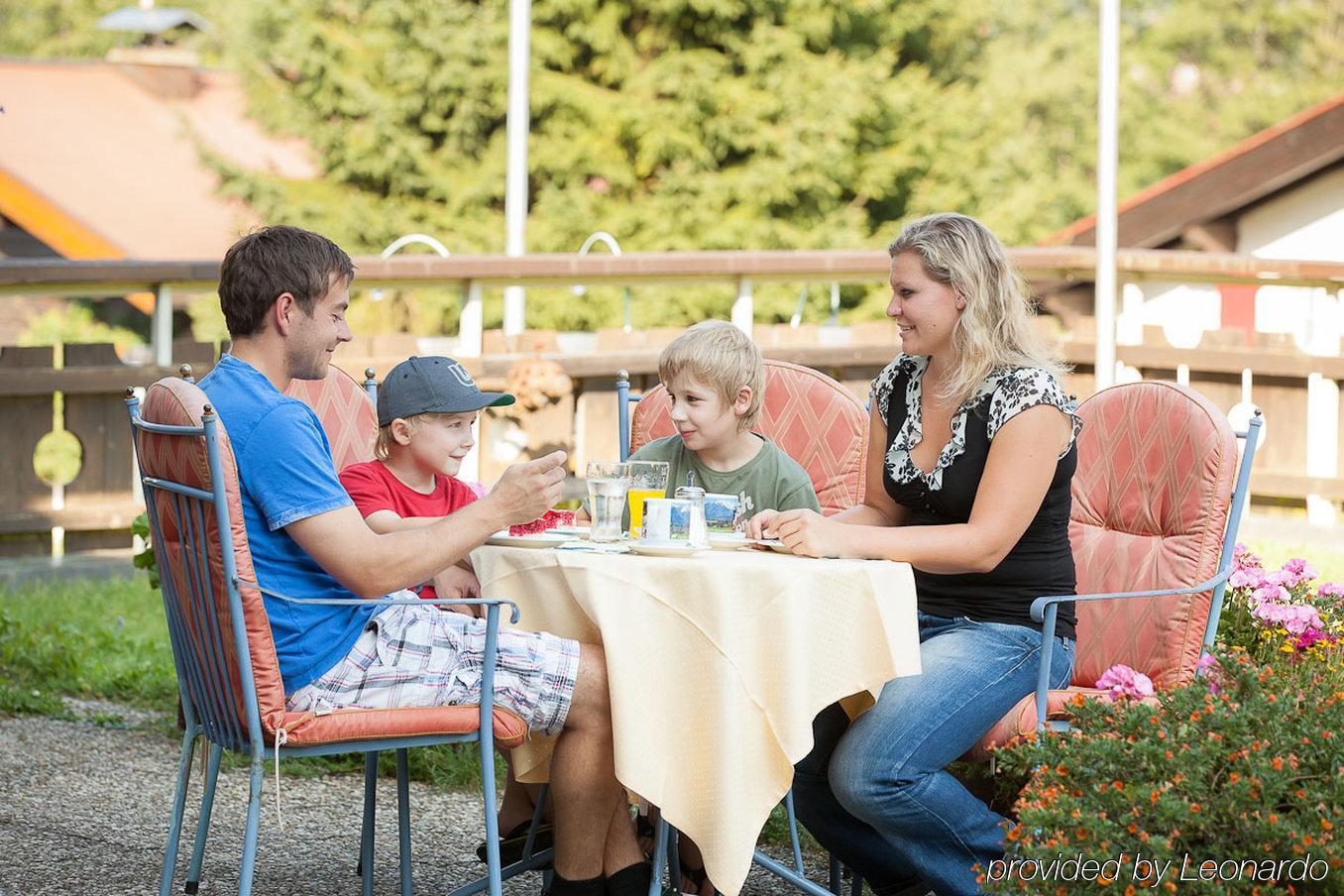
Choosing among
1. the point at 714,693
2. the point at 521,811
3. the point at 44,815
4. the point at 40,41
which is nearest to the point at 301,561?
the point at 714,693

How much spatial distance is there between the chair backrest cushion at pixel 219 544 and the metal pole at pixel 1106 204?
6.38 metres

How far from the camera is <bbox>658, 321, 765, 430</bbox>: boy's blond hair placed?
3711 millimetres

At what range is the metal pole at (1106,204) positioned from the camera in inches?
346

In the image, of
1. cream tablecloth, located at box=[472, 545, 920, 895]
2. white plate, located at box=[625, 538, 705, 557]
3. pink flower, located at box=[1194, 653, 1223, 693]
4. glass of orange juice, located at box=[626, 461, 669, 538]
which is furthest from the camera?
glass of orange juice, located at box=[626, 461, 669, 538]

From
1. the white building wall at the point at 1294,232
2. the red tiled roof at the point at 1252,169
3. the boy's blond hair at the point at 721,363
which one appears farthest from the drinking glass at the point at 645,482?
the white building wall at the point at 1294,232

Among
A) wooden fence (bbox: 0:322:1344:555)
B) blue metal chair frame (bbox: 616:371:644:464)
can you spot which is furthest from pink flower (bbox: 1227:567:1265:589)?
wooden fence (bbox: 0:322:1344:555)

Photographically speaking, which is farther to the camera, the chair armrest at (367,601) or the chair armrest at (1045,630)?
the chair armrest at (1045,630)

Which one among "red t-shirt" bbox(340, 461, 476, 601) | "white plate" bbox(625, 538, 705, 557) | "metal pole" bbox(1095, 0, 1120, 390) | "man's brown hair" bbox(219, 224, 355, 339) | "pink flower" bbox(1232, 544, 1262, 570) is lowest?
"pink flower" bbox(1232, 544, 1262, 570)

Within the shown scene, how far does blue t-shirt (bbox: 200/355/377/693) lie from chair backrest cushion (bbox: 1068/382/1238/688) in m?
1.73

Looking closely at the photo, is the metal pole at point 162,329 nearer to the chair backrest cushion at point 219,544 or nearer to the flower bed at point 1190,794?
the chair backrest cushion at point 219,544

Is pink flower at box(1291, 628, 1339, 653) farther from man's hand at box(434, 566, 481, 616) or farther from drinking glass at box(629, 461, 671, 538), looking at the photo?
man's hand at box(434, 566, 481, 616)

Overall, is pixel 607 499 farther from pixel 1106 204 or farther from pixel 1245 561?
pixel 1106 204

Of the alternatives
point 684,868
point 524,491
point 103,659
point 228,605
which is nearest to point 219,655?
point 228,605

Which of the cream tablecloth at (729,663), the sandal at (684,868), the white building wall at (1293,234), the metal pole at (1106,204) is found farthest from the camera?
the white building wall at (1293,234)
